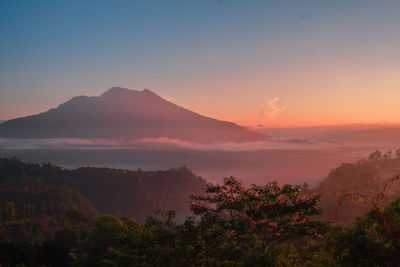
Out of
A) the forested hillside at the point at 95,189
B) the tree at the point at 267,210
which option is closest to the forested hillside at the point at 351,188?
the tree at the point at 267,210

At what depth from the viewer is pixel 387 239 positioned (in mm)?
8281

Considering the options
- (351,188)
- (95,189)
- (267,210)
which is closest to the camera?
(267,210)

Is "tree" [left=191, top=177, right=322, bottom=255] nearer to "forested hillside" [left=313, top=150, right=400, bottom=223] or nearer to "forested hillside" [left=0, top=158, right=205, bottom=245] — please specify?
"forested hillside" [left=313, top=150, right=400, bottom=223]

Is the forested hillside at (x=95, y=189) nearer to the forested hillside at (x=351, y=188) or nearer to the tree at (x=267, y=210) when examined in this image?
the forested hillside at (x=351, y=188)

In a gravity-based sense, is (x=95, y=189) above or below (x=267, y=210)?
below

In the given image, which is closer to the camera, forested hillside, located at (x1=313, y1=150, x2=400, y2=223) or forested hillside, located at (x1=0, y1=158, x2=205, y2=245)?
forested hillside, located at (x1=313, y1=150, x2=400, y2=223)

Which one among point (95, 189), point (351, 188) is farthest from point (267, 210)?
point (95, 189)

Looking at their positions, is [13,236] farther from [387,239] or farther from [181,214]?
[181,214]

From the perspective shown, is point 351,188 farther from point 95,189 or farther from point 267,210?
point 95,189

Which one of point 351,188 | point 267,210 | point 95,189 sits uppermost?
point 267,210

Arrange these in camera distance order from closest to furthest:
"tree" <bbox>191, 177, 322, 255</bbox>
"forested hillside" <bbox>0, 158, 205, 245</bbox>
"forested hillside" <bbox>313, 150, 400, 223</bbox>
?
"tree" <bbox>191, 177, 322, 255</bbox> → "forested hillside" <bbox>313, 150, 400, 223</bbox> → "forested hillside" <bbox>0, 158, 205, 245</bbox>

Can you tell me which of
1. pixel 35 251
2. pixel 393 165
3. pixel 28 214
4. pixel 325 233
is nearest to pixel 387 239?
pixel 325 233

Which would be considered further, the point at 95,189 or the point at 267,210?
the point at 95,189

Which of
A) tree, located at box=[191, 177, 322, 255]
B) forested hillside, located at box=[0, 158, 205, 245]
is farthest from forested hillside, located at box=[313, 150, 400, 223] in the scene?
forested hillside, located at box=[0, 158, 205, 245]
